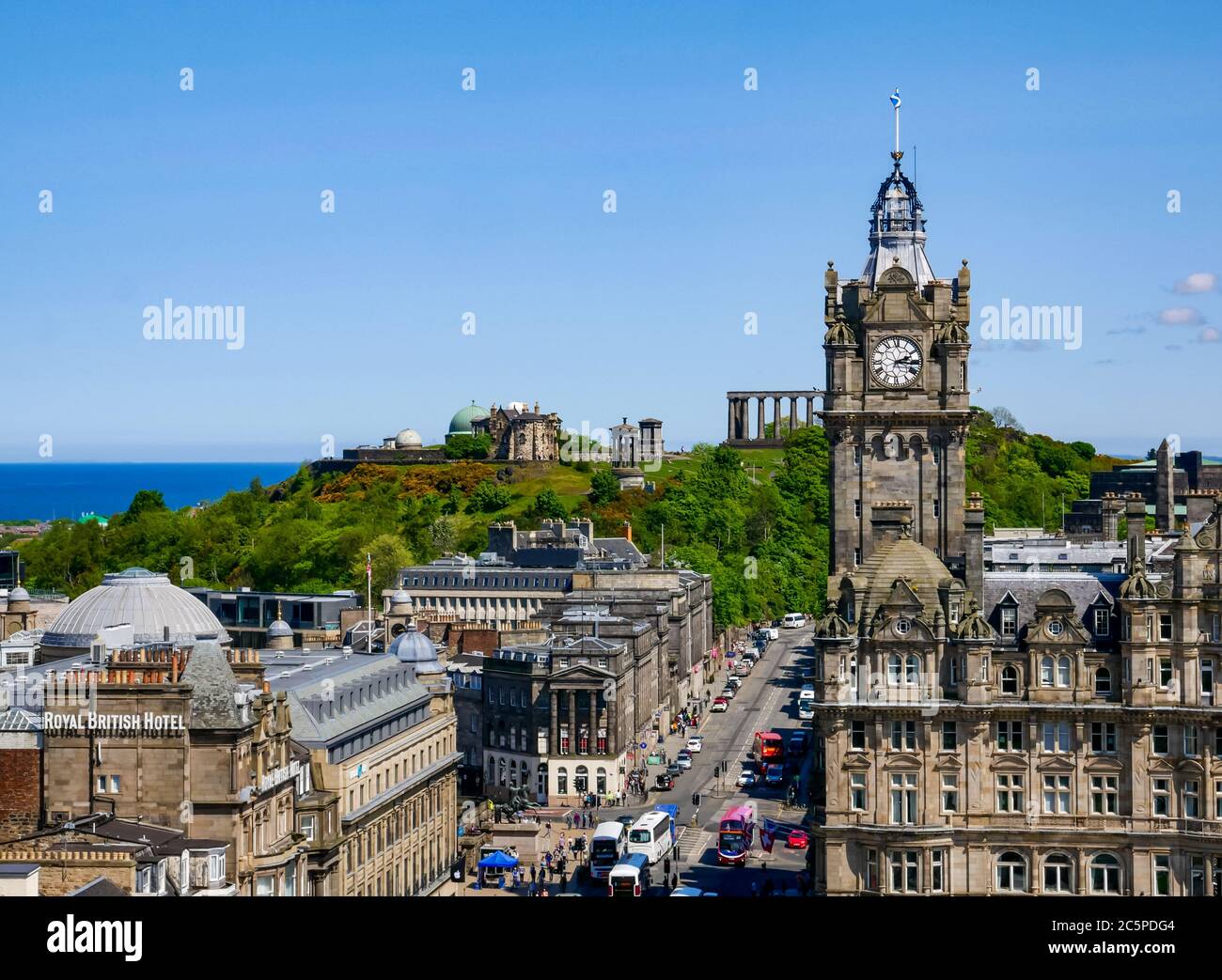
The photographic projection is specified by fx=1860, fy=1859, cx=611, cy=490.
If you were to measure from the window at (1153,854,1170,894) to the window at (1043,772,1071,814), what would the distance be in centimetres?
346

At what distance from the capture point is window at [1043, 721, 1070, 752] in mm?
66688

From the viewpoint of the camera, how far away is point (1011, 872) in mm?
66250

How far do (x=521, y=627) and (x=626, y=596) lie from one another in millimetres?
10867

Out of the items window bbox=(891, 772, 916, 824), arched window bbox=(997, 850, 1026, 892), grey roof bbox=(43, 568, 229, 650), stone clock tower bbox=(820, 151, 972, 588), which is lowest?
arched window bbox=(997, 850, 1026, 892)

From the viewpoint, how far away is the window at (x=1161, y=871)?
65438 mm

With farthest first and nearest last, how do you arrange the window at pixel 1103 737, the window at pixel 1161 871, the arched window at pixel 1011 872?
the window at pixel 1103 737, the arched window at pixel 1011 872, the window at pixel 1161 871

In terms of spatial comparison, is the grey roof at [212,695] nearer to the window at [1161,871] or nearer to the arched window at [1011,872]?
the arched window at [1011,872]

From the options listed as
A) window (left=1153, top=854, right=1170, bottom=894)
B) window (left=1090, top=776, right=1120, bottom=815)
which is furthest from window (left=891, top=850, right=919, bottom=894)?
window (left=1153, top=854, right=1170, bottom=894)

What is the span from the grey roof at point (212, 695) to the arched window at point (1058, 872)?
28535mm

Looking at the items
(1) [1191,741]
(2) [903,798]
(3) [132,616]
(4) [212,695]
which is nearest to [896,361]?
(2) [903,798]

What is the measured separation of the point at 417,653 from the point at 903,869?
128ft

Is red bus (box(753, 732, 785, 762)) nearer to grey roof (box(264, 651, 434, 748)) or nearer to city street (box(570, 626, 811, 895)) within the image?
city street (box(570, 626, 811, 895))

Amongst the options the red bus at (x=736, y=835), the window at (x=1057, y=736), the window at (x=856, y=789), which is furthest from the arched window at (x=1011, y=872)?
the red bus at (x=736, y=835)
